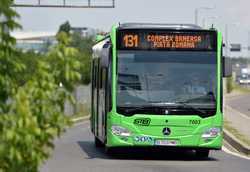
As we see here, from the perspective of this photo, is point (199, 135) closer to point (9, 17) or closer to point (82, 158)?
point (82, 158)

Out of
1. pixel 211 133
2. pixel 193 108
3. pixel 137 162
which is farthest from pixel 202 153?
pixel 137 162

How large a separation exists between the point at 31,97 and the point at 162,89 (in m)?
13.9

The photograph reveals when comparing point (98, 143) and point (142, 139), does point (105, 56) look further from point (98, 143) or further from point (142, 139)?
point (98, 143)

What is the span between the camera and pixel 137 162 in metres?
19.6

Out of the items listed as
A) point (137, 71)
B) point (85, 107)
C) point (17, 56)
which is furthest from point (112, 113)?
point (85, 107)

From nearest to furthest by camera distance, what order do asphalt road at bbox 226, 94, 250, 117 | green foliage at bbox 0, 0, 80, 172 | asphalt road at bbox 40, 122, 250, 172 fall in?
green foliage at bbox 0, 0, 80, 172
asphalt road at bbox 40, 122, 250, 172
asphalt road at bbox 226, 94, 250, 117

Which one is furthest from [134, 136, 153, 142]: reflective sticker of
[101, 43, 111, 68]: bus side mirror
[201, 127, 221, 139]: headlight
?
[101, 43, 111, 68]: bus side mirror

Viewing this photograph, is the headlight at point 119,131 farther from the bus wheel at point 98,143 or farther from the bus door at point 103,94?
the bus wheel at point 98,143

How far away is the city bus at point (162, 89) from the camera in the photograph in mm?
19625

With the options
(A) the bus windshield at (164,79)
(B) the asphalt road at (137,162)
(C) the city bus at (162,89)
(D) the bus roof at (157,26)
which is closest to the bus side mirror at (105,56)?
(C) the city bus at (162,89)

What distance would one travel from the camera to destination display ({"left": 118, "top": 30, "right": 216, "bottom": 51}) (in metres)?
20.0

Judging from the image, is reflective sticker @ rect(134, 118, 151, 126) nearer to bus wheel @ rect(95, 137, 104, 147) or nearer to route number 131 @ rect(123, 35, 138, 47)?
route number 131 @ rect(123, 35, 138, 47)

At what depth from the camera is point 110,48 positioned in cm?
1970

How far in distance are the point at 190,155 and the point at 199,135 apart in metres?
2.43
